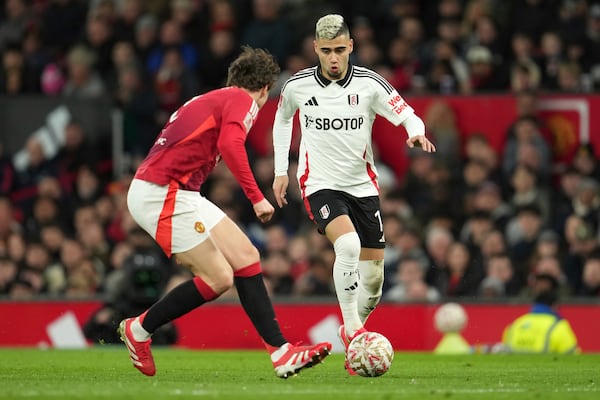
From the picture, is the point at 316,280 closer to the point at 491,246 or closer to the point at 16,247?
the point at 491,246

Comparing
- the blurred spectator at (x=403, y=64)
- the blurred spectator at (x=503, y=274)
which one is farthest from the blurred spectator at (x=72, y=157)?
the blurred spectator at (x=503, y=274)

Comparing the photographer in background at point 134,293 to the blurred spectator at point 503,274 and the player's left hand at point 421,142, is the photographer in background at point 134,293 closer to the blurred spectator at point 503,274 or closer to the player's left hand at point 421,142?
the blurred spectator at point 503,274

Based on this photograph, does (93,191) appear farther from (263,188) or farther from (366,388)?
(366,388)

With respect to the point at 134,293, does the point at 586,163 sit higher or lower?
higher

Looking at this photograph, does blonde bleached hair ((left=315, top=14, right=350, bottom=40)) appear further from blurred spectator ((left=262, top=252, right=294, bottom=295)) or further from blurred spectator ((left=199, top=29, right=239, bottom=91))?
blurred spectator ((left=199, top=29, right=239, bottom=91))

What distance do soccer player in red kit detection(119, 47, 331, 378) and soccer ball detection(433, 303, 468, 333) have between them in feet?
17.7

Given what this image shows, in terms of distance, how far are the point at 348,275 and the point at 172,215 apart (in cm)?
153

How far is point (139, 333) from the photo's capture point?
10.6 metres

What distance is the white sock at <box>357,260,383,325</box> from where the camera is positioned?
11805mm

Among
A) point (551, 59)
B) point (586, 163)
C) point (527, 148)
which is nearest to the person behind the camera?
point (586, 163)

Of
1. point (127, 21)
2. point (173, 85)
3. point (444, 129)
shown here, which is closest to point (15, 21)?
point (127, 21)

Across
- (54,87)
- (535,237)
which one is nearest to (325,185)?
(535,237)

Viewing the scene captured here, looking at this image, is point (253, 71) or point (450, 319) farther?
point (450, 319)

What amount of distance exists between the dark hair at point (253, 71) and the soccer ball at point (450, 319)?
5.59 metres
